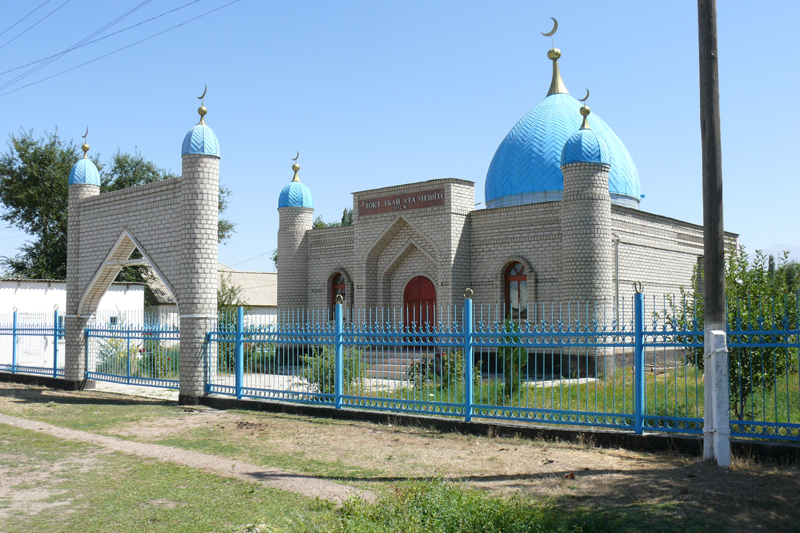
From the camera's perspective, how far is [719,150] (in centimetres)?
649

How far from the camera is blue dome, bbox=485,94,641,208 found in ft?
62.5

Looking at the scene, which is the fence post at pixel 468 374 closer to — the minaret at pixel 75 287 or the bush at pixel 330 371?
the bush at pixel 330 371

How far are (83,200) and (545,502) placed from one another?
12496 millimetres

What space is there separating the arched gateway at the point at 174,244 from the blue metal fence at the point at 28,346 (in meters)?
1.41

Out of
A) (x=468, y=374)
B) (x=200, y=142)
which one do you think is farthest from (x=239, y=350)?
(x=468, y=374)

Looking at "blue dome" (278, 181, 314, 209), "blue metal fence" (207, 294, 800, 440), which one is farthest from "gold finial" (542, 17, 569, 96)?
"blue metal fence" (207, 294, 800, 440)

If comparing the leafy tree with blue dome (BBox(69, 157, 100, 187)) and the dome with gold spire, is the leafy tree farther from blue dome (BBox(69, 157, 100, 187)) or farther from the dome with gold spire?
blue dome (BBox(69, 157, 100, 187))

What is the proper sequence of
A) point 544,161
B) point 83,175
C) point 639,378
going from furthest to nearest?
point 544,161
point 83,175
point 639,378

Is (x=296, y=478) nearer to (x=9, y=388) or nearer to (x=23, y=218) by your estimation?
(x=9, y=388)

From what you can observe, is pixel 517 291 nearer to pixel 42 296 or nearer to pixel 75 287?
pixel 75 287

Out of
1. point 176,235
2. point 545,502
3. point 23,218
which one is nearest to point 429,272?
point 176,235

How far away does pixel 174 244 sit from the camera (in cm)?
1211

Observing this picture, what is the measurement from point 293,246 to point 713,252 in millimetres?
16959

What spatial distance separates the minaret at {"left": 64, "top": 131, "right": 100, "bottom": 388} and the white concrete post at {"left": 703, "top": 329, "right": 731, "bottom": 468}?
12117 millimetres
